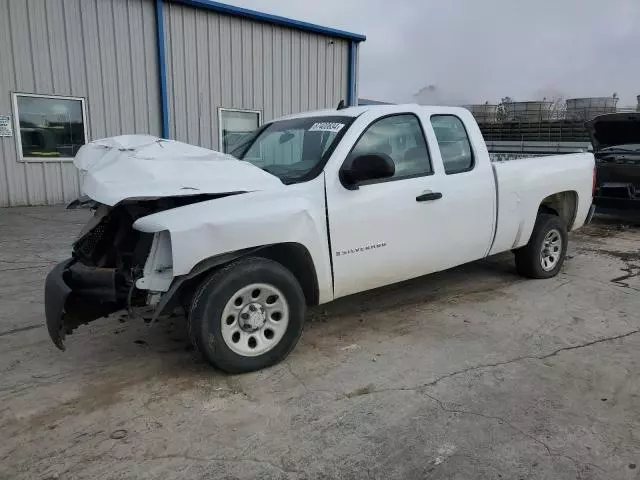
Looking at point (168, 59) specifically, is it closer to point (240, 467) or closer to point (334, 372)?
point (334, 372)

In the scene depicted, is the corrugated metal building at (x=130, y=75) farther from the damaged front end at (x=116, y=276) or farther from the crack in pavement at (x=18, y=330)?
the damaged front end at (x=116, y=276)

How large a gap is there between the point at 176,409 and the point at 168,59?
10786 millimetres

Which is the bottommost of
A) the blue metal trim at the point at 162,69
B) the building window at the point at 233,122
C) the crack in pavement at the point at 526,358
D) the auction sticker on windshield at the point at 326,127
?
the crack in pavement at the point at 526,358

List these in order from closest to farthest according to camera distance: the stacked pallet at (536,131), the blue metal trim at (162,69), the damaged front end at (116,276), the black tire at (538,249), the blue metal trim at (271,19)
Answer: the damaged front end at (116,276)
the black tire at (538,249)
the blue metal trim at (162,69)
the blue metal trim at (271,19)
the stacked pallet at (536,131)

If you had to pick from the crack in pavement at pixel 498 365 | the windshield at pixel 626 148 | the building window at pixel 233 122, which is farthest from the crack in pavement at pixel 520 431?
the building window at pixel 233 122

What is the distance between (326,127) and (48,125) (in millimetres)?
9064

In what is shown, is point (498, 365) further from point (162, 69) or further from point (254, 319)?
point (162, 69)

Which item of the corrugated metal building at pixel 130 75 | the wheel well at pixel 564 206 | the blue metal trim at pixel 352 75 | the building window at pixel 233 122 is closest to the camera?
the wheel well at pixel 564 206

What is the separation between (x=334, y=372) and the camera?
3.58 meters

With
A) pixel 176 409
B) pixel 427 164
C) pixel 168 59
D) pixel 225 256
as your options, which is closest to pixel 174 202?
pixel 225 256

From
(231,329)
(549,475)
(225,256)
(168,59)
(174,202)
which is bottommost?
(549,475)

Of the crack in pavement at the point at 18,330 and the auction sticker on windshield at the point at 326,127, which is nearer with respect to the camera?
the auction sticker on windshield at the point at 326,127

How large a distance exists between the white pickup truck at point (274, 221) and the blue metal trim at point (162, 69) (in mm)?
7961

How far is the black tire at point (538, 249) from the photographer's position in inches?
224
